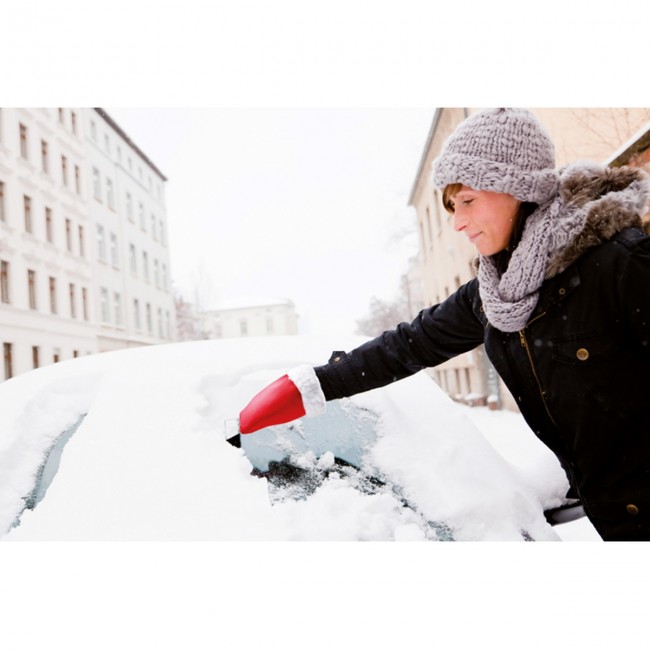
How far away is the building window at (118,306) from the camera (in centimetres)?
2231

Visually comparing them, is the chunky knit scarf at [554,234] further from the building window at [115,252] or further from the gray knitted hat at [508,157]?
the building window at [115,252]

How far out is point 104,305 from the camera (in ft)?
69.7

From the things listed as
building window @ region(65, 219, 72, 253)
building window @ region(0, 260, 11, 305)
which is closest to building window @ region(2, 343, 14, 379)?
building window @ region(0, 260, 11, 305)

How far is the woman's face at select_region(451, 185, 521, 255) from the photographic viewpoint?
1.50m

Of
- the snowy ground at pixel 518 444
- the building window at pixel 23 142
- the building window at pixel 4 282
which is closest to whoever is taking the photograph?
the snowy ground at pixel 518 444

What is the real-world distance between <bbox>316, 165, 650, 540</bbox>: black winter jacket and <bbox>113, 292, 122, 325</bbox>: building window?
73.4ft

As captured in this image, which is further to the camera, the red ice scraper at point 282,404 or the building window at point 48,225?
the building window at point 48,225

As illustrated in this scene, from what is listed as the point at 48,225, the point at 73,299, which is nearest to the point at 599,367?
the point at 48,225

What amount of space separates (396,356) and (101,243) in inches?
858

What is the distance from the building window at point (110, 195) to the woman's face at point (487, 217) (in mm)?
23428

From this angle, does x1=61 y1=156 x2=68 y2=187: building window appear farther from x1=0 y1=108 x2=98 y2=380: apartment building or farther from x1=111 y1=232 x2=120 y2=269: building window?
x1=111 y1=232 x2=120 y2=269: building window

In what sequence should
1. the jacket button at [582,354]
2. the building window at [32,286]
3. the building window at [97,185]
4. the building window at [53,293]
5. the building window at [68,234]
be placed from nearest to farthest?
the jacket button at [582,354] < the building window at [32,286] < the building window at [53,293] < the building window at [68,234] < the building window at [97,185]

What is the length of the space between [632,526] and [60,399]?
65.5 inches

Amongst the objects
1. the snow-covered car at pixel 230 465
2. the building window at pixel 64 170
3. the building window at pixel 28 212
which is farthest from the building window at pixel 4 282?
the snow-covered car at pixel 230 465
